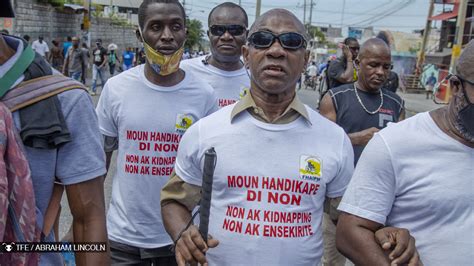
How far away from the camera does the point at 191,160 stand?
8.13 feet

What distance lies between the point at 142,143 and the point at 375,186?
5.18 feet

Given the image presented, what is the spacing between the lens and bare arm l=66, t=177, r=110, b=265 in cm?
189

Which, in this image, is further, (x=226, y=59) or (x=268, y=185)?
(x=226, y=59)

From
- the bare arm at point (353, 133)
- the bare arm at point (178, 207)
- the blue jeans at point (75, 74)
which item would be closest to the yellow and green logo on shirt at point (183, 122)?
the bare arm at point (178, 207)

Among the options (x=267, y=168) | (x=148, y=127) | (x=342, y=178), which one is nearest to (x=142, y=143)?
(x=148, y=127)

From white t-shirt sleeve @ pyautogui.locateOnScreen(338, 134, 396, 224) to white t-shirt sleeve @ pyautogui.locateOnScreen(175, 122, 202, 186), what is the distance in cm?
69

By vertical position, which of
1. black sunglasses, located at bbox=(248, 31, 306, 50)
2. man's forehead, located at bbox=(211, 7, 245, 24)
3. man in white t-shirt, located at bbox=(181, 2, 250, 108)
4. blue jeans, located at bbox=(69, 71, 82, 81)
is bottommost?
blue jeans, located at bbox=(69, 71, 82, 81)

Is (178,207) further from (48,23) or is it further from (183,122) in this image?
(48,23)

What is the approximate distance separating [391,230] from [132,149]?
67.1 inches

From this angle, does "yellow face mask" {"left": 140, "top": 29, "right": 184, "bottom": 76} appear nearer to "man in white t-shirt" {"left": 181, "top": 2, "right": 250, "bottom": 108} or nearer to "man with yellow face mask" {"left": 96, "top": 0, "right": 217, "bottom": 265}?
"man with yellow face mask" {"left": 96, "top": 0, "right": 217, "bottom": 265}

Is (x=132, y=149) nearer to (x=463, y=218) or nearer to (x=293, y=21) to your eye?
(x=293, y=21)

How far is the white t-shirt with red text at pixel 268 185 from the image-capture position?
2324 mm

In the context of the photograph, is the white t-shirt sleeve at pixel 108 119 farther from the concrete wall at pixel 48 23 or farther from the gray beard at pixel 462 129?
the concrete wall at pixel 48 23

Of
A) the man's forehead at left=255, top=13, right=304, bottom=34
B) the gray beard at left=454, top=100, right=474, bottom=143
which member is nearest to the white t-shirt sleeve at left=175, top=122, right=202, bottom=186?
the man's forehead at left=255, top=13, right=304, bottom=34
